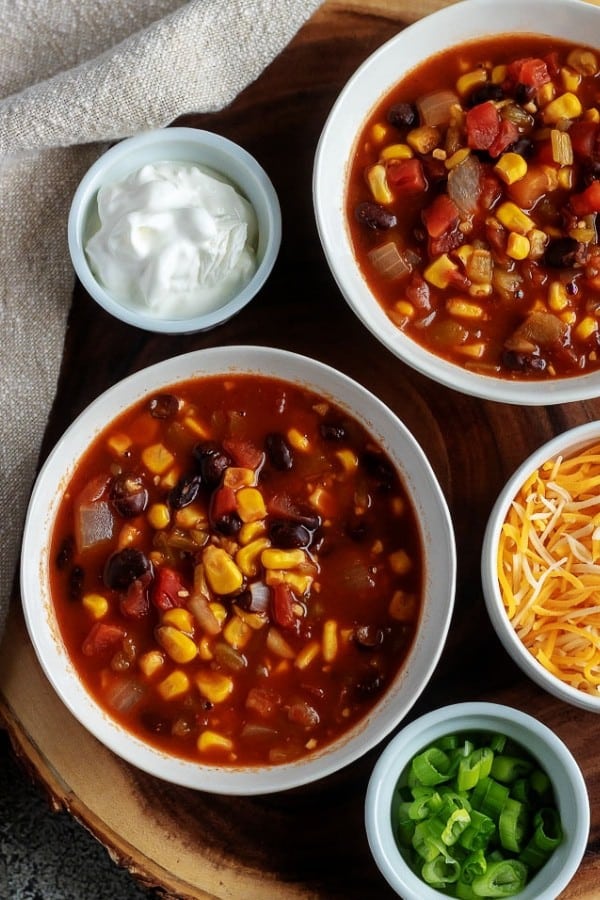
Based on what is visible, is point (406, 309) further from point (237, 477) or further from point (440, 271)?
point (237, 477)

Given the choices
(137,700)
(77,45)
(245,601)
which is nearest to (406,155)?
(77,45)

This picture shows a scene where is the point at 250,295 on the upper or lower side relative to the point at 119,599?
upper

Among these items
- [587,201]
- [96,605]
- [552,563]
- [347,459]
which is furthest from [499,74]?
[96,605]

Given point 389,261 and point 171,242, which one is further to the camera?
point 389,261

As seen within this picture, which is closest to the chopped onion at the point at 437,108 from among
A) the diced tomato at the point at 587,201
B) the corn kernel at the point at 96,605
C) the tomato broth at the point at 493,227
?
the tomato broth at the point at 493,227

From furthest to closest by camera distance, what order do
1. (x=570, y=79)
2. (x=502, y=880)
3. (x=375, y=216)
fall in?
(x=570, y=79)
(x=375, y=216)
(x=502, y=880)

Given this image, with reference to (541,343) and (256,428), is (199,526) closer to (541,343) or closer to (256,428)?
(256,428)

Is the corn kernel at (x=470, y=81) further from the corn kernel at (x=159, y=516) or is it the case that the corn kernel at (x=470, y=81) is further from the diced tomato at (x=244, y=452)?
the corn kernel at (x=159, y=516)
